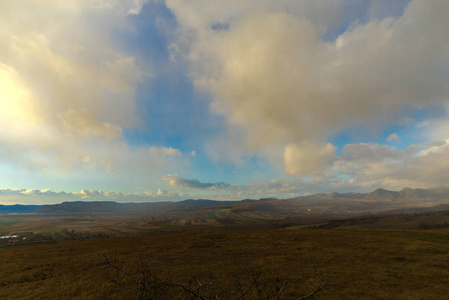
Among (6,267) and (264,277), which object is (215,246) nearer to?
(264,277)

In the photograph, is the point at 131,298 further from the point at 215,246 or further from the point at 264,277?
the point at 215,246

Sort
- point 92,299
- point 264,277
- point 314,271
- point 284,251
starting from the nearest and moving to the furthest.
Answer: point 92,299 < point 264,277 < point 314,271 < point 284,251

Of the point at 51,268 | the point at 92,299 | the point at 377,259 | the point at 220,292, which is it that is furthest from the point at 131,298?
the point at 377,259

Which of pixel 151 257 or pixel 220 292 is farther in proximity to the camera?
pixel 151 257

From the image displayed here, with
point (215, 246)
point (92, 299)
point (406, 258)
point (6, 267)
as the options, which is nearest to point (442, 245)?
point (406, 258)

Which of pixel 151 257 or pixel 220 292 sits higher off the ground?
pixel 220 292

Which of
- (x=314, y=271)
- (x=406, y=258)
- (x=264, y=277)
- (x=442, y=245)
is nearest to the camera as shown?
(x=264, y=277)
